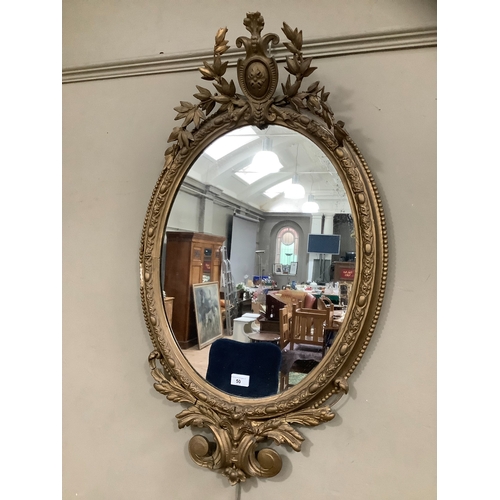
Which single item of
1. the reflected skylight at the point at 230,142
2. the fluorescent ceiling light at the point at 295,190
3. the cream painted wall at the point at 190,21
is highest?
the cream painted wall at the point at 190,21

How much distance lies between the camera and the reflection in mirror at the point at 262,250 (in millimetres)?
813

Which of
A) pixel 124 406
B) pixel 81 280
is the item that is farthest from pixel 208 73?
pixel 124 406

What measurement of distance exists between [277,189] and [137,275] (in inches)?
18.4

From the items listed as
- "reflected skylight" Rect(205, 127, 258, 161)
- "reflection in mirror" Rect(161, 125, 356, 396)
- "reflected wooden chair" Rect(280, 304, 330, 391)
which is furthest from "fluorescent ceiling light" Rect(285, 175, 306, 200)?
"reflected wooden chair" Rect(280, 304, 330, 391)

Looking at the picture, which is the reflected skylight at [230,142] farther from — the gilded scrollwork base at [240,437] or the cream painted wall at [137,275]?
the gilded scrollwork base at [240,437]

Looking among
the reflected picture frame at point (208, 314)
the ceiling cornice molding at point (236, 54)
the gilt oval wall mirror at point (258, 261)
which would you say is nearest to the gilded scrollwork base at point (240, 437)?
the gilt oval wall mirror at point (258, 261)

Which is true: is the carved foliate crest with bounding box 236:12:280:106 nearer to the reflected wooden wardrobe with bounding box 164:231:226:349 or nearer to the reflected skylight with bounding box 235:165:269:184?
the reflected skylight with bounding box 235:165:269:184

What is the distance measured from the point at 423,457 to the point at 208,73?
1.01 m

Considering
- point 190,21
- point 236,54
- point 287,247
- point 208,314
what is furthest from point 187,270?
point 190,21

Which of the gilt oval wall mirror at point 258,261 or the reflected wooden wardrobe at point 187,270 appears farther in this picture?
the reflected wooden wardrobe at point 187,270

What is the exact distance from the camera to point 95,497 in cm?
100

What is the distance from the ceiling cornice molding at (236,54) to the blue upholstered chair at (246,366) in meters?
0.72

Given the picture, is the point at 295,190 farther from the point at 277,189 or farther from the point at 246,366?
the point at 246,366

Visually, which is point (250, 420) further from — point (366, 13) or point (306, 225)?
point (366, 13)
